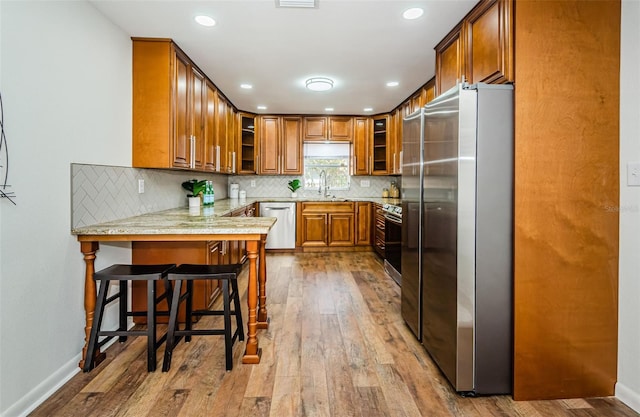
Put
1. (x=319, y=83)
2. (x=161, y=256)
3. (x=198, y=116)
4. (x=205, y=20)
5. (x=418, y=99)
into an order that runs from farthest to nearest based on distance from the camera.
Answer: (x=418, y=99) < (x=319, y=83) < (x=198, y=116) < (x=161, y=256) < (x=205, y=20)

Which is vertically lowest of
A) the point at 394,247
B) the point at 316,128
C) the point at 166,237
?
the point at 394,247

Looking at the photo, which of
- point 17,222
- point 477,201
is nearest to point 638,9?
point 477,201

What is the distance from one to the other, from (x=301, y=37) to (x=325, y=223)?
3.31 m

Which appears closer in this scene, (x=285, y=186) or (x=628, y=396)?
(x=628, y=396)

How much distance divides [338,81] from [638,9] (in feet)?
8.48

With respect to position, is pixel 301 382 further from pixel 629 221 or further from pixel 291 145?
pixel 291 145

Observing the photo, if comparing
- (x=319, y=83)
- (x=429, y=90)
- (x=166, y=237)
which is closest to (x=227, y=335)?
(x=166, y=237)

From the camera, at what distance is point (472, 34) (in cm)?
227

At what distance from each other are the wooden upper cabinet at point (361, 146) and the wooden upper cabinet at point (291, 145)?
93 cm

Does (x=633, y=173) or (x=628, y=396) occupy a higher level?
(x=633, y=173)

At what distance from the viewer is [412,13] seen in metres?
2.32

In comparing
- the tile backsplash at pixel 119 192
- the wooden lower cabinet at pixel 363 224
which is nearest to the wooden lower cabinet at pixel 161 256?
the tile backsplash at pixel 119 192

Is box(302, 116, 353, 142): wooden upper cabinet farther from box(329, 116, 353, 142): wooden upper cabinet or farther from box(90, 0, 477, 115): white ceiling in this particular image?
box(90, 0, 477, 115): white ceiling

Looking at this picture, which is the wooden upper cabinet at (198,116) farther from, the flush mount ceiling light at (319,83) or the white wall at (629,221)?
the white wall at (629,221)
